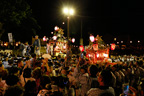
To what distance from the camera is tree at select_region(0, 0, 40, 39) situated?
2209 centimetres

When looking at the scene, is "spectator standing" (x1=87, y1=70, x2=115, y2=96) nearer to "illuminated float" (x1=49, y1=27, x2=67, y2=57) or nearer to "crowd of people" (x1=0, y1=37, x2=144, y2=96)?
"crowd of people" (x1=0, y1=37, x2=144, y2=96)

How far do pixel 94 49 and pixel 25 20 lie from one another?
15932 millimetres

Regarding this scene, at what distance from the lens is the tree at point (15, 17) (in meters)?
22.1

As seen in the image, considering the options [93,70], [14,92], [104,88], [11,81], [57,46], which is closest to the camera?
[104,88]

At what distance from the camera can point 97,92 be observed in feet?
8.54

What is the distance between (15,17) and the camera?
915 inches

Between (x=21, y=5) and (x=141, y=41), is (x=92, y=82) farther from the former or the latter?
(x=141, y=41)

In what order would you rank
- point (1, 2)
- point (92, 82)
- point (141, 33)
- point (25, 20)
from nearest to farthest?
point (92, 82), point (1, 2), point (25, 20), point (141, 33)

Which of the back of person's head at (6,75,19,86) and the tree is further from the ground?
the tree

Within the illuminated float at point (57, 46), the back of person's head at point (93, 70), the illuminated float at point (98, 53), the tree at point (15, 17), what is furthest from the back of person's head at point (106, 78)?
the tree at point (15, 17)

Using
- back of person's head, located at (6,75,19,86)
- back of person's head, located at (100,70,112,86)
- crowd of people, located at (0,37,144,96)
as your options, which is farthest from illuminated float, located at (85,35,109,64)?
back of person's head, located at (100,70,112,86)

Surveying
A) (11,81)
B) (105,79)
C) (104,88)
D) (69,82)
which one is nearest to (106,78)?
(105,79)

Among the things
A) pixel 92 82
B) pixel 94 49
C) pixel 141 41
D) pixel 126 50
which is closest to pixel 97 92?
pixel 92 82

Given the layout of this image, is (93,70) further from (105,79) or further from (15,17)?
(15,17)
